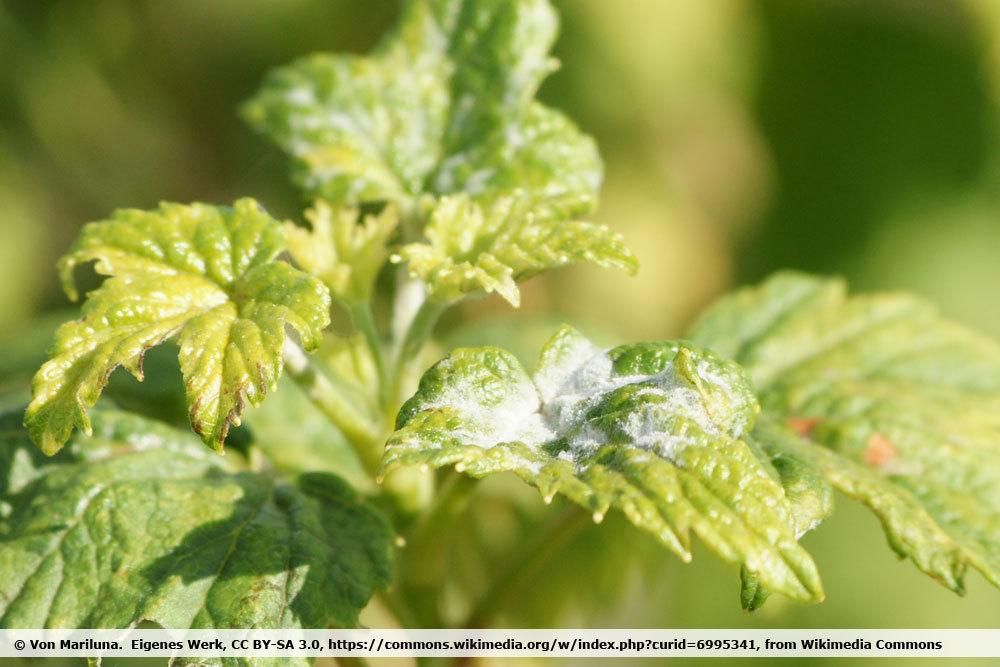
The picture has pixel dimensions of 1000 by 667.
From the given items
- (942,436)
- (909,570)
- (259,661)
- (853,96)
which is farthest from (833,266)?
(259,661)

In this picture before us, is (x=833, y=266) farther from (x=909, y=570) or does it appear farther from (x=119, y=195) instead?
(x=119, y=195)

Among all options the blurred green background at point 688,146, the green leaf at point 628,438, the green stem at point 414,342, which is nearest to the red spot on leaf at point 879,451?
the green leaf at point 628,438

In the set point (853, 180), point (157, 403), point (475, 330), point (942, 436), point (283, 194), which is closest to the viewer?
point (942, 436)

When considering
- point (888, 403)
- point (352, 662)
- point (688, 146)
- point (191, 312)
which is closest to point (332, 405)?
point (191, 312)

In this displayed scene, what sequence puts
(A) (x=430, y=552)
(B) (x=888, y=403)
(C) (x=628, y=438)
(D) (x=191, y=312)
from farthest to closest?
(B) (x=888, y=403), (A) (x=430, y=552), (D) (x=191, y=312), (C) (x=628, y=438)

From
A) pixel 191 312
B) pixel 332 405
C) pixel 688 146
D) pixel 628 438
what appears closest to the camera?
pixel 628 438

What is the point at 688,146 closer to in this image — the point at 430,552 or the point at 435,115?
the point at 435,115
